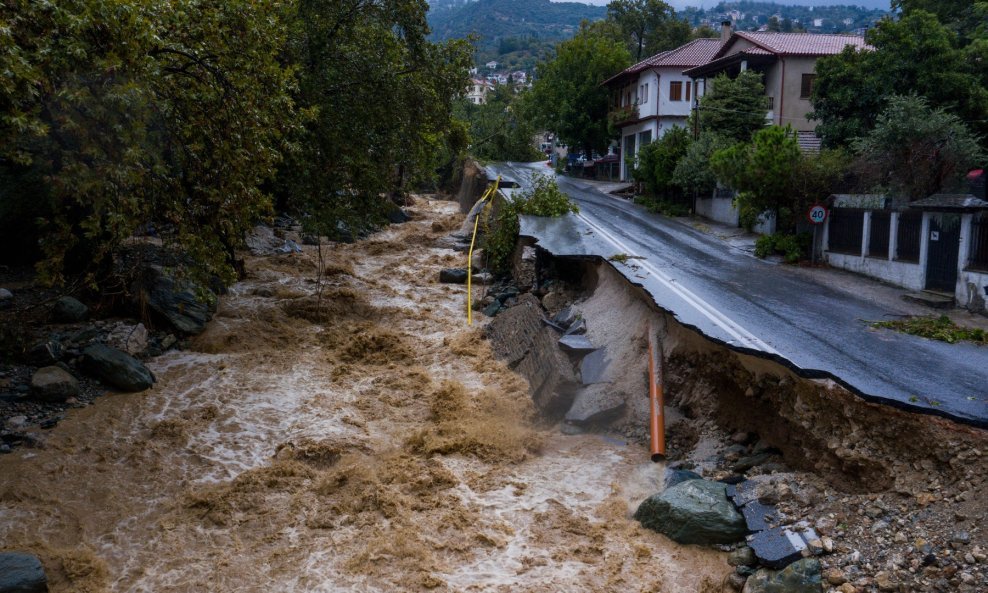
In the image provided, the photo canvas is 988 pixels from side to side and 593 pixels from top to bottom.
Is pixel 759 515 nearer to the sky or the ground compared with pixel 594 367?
nearer to the ground

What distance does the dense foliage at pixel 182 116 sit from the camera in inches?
348

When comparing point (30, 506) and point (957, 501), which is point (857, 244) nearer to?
point (957, 501)

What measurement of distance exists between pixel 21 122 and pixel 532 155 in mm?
52443

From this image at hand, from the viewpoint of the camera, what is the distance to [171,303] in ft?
55.3

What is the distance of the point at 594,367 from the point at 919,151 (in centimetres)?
986

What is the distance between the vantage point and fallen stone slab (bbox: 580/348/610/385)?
1344 centimetres

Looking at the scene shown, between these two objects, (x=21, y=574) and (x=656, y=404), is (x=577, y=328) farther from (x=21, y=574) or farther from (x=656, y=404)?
(x=21, y=574)

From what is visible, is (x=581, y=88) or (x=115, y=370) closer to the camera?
(x=115, y=370)

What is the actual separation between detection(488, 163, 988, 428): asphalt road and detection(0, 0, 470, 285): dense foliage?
6087 mm

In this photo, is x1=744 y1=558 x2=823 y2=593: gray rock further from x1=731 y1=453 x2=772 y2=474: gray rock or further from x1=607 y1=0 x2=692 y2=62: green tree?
x1=607 y1=0 x2=692 y2=62: green tree

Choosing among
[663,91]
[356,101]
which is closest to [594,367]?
[356,101]

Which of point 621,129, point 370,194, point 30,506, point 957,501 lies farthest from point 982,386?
point 621,129

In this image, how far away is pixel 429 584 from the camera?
865 centimetres

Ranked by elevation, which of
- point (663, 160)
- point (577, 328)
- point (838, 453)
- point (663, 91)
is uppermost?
point (663, 91)
